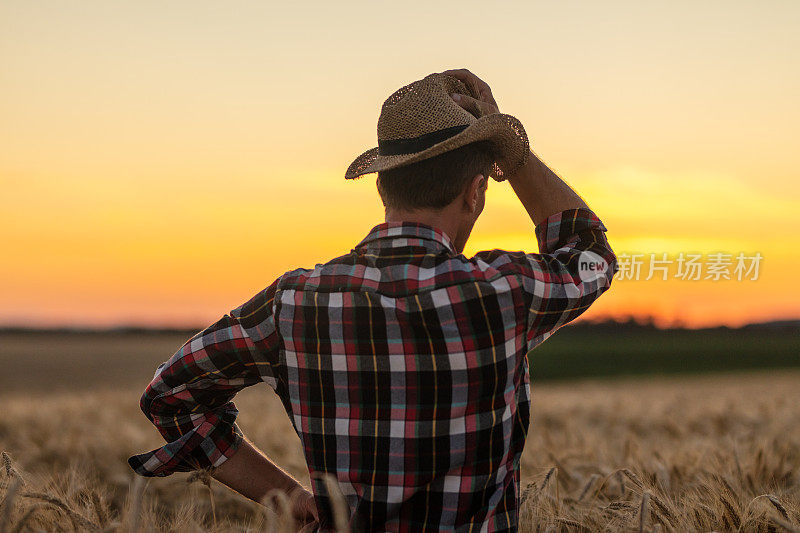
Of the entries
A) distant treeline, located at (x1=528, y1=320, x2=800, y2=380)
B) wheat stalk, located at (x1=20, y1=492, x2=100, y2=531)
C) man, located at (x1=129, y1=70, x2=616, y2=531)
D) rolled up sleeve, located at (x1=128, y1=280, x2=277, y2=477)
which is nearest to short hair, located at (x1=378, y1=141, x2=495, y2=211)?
man, located at (x1=129, y1=70, x2=616, y2=531)

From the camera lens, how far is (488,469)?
1921mm

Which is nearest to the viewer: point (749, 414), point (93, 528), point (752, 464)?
point (93, 528)

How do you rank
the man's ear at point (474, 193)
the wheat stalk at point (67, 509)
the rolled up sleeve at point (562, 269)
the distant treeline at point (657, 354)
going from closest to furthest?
1. the wheat stalk at point (67, 509)
2. the rolled up sleeve at point (562, 269)
3. the man's ear at point (474, 193)
4. the distant treeline at point (657, 354)

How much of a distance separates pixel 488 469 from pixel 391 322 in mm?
511

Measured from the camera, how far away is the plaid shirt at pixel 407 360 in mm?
1861

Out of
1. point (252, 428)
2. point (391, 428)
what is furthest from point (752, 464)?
point (252, 428)

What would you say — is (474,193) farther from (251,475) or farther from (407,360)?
(251,475)

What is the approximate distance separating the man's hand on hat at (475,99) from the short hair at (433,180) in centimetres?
29

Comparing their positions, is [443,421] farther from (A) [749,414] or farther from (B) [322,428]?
(A) [749,414]

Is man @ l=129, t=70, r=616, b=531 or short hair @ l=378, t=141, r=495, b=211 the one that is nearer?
man @ l=129, t=70, r=616, b=531

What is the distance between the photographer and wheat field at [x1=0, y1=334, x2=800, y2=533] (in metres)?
2.20

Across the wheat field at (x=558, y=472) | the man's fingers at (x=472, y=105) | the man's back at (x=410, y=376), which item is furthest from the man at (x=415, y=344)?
the wheat field at (x=558, y=472)

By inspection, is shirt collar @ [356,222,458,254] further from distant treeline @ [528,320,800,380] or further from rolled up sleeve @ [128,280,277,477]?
distant treeline @ [528,320,800,380]

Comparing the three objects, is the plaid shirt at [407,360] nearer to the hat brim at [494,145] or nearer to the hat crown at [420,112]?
the hat brim at [494,145]
